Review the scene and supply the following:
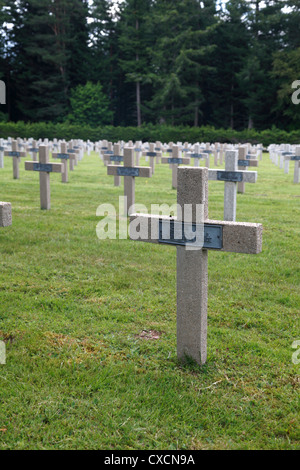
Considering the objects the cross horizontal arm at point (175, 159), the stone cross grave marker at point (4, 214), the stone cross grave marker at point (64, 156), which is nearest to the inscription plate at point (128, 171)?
the cross horizontal arm at point (175, 159)

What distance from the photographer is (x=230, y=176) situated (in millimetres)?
8516

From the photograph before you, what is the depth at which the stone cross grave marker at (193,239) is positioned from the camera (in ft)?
10.5

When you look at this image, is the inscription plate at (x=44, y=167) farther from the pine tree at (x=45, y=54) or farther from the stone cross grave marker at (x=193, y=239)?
the pine tree at (x=45, y=54)

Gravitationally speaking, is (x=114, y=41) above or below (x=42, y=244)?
above

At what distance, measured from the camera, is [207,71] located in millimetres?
52406

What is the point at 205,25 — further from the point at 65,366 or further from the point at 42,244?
the point at 65,366

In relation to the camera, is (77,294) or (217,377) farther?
(77,294)

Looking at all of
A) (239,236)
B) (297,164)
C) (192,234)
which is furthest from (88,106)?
(239,236)

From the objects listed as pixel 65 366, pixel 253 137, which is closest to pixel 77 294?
pixel 65 366

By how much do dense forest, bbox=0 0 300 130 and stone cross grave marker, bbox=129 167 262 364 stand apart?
44798 mm

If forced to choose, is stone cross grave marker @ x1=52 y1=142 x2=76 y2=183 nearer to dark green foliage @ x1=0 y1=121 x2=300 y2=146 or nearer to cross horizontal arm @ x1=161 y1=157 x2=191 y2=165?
cross horizontal arm @ x1=161 y1=157 x2=191 y2=165

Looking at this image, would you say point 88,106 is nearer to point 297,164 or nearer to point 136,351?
point 297,164

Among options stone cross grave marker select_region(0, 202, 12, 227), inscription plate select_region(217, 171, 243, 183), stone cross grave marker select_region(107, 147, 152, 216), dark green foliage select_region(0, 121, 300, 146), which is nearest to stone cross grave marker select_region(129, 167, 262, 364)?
stone cross grave marker select_region(0, 202, 12, 227)

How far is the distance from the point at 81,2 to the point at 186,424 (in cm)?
5806
